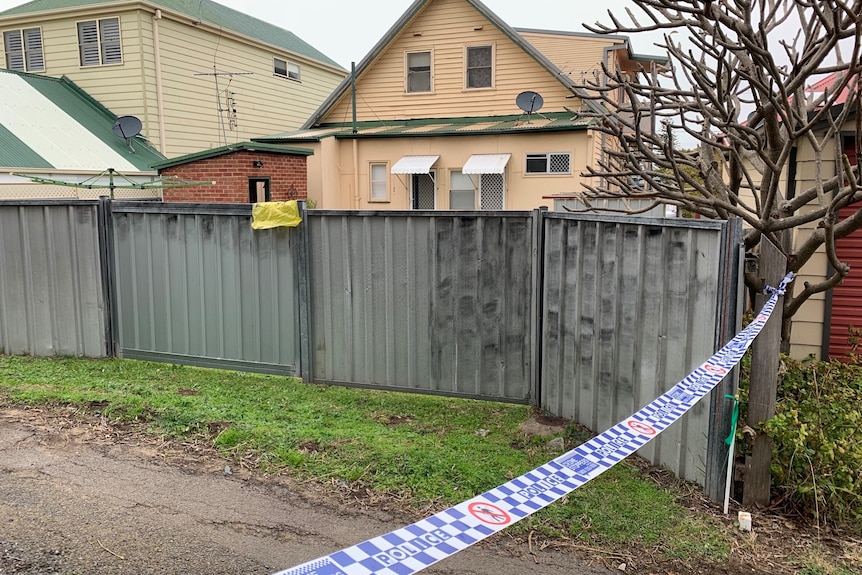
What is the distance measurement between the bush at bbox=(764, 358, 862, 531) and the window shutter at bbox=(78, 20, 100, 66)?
21.5 meters

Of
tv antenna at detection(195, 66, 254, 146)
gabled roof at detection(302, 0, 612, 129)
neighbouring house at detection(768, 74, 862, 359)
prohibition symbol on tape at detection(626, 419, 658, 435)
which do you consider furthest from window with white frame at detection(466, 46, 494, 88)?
prohibition symbol on tape at detection(626, 419, 658, 435)

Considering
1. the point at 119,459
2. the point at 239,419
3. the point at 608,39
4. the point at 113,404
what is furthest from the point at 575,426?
the point at 608,39

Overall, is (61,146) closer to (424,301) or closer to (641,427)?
(424,301)

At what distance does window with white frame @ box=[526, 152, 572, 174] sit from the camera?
653 inches

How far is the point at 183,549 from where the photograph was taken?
357 centimetres

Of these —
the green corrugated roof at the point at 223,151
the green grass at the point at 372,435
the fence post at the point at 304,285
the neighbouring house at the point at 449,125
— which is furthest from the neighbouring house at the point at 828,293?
the green corrugated roof at the point at 223,151

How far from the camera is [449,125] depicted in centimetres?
1852

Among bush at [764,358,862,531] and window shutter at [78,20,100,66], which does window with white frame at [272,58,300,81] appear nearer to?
window shutter at [78,20,100,66]

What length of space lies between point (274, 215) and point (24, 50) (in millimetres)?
19681

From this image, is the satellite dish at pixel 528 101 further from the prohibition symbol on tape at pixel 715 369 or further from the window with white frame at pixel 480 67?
the prohibition symbol on tape at pixel 715 369

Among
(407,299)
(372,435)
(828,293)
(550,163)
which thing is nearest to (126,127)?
(550,163)

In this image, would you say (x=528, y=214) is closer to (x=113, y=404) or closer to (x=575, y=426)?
(x=575, y=426)

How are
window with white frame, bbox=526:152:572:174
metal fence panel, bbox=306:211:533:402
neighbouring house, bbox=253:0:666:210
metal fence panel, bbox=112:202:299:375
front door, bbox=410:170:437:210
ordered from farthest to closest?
front door, bbox=410:170:437:210 < neighbouring house, bbox=253:0:666:210 < window with white frame, bbox=526:152:572:174 < metal fence panel, bbox=112:202:299:375 < metal fence panel, bbox=306:211:533:402

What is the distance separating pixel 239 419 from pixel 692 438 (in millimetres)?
3325
